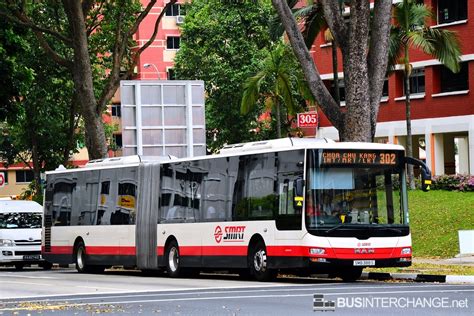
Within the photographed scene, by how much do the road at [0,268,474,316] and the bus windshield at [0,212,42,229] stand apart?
11020 mm

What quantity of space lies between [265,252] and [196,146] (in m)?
16.8

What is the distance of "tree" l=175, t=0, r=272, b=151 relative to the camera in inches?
2744

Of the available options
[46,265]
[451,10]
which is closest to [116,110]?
[451,10]

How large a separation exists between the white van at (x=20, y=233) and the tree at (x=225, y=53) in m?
28.3

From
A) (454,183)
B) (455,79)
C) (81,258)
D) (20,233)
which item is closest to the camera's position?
(81,258)

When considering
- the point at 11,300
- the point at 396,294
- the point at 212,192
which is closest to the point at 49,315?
the point at 11,300

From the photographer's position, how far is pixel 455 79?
201 feet

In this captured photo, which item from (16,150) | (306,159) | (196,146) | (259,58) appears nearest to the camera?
(306,159)

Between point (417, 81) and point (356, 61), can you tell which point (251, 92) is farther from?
point (356, 61)

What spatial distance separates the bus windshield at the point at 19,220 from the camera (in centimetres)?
4112

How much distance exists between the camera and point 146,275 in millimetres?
34719

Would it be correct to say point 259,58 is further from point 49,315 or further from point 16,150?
point 49,315

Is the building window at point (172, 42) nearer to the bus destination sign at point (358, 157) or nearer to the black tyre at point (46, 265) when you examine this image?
the black tyre at point (46, 265)

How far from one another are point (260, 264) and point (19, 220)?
49.8ft
